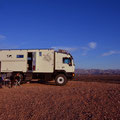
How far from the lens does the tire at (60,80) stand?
13995 millimetres

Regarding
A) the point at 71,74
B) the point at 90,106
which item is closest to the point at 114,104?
the point at 90,106

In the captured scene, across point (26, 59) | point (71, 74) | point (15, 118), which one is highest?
point (26, 59)

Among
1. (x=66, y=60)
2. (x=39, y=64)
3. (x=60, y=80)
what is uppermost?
(x=66, y=60)

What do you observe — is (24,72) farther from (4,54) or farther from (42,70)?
(4,54)

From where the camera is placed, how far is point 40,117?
5.13 metres

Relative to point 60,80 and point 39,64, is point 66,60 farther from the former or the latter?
point 39,64

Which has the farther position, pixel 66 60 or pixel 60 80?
pixel 66 60

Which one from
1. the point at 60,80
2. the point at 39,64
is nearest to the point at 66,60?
the point at 60,80

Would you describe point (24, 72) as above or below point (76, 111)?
above

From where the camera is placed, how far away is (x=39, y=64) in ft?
47.6

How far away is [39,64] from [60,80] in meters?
2.74

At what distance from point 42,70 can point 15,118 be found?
947cm

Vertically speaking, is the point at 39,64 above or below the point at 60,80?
above

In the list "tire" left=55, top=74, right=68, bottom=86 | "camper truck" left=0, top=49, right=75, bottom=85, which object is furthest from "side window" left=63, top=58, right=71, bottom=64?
"tire" left=55, top=74, right=68, bottom=86
